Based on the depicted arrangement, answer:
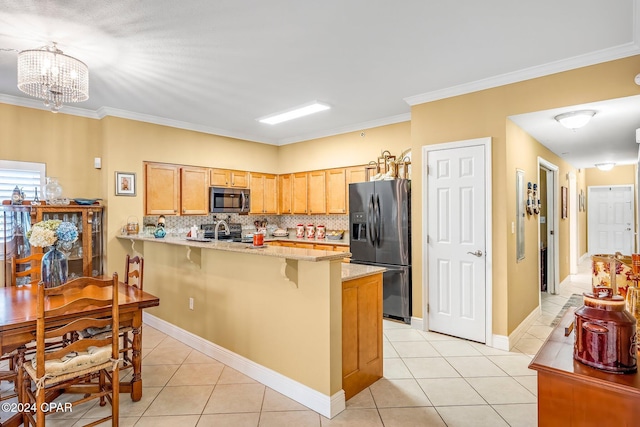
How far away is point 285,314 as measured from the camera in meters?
2.66

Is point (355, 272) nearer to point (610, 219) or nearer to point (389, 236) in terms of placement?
point (389, 236)

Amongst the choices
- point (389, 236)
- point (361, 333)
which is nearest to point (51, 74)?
point (361, 333)

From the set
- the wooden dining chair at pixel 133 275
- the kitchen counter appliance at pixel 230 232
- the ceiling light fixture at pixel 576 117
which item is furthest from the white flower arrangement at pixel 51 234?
the ceiling light fixture at pixel 576 117

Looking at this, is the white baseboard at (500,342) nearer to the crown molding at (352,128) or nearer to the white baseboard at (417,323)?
the white baseboard at (417,323)

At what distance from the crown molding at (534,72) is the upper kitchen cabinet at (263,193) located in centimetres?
324

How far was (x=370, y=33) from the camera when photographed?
2.68 m

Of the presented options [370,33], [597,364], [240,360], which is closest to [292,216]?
[240,360]

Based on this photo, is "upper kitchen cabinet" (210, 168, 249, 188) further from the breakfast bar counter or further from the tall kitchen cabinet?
the breakfast bar counter

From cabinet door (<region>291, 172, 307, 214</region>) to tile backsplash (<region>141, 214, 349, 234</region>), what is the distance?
0.95 feet

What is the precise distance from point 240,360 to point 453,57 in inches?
128

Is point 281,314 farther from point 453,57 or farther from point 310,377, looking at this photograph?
point 453,57

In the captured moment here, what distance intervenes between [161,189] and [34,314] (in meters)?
3.19

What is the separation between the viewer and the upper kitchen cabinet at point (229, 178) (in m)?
5.76

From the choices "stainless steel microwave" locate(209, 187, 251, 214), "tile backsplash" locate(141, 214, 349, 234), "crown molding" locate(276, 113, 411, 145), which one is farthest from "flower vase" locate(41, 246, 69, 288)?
"crown molding" locate(276, 113, 411, 145)
